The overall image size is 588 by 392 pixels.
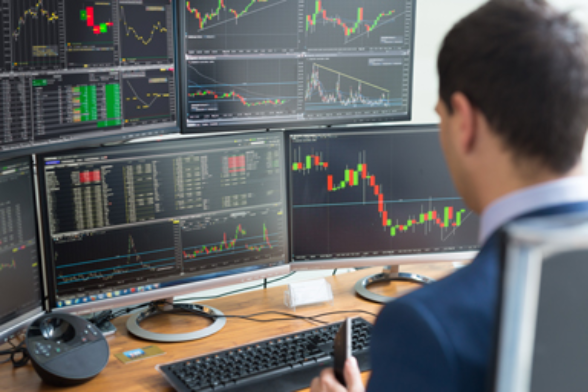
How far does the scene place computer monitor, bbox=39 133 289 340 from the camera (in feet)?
4.85

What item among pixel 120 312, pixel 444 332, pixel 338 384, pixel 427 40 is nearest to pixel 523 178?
pixel 444 332

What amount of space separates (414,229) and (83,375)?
3.26ft

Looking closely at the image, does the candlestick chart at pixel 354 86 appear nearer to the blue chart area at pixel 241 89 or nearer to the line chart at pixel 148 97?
the blue chart area at pixel 241 89

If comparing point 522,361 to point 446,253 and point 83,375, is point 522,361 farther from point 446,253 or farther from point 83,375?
point 446,253

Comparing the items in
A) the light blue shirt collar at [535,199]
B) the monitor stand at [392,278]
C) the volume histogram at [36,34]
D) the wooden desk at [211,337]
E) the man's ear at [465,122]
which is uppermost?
the volume histogram at [36,34]

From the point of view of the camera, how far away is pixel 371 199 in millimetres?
1800

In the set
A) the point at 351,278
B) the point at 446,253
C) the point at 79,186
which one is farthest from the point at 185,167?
the point at 446,253

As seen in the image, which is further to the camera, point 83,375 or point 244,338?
point 244,338

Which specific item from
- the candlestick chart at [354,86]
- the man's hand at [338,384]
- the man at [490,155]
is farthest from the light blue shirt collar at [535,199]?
the candlestick chart at [354,86]

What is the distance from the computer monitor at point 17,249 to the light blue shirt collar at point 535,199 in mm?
1037

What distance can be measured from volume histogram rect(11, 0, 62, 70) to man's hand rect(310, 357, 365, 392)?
0.90 meters

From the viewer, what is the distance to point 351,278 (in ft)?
6.44

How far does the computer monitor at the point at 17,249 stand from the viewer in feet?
4.44

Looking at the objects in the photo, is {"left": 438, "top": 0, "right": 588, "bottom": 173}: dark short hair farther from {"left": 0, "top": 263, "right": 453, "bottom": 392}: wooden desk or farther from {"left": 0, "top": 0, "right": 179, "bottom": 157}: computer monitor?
{"left": 0, "top": 0, "right": 179, "bottom": 157}: computer monitor
